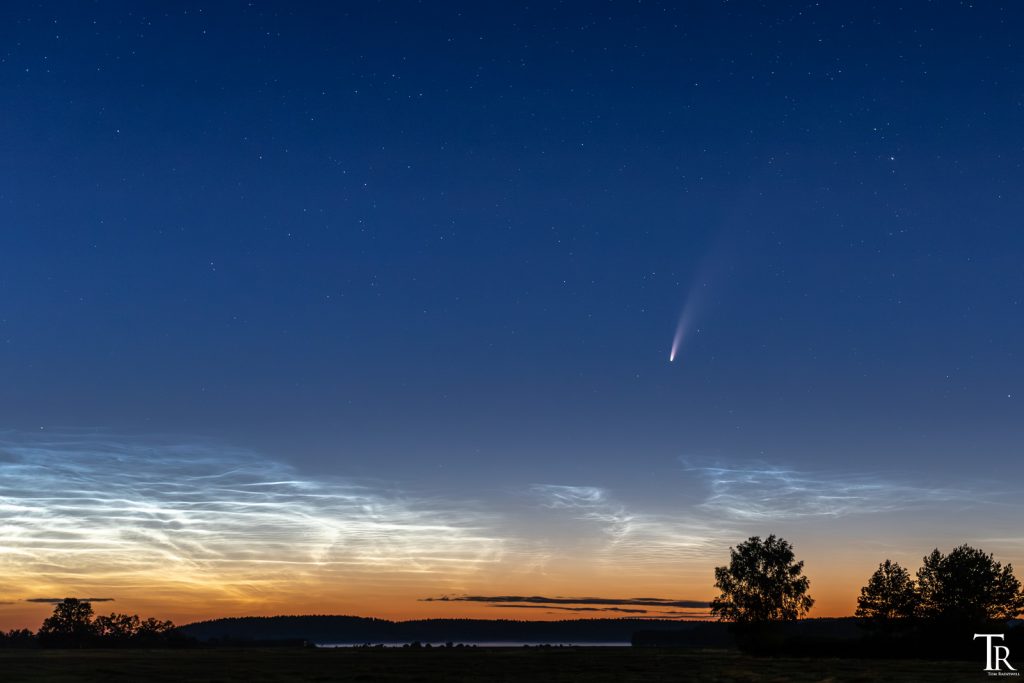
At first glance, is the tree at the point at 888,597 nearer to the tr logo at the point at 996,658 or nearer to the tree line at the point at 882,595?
the tree line at the point at 882,595

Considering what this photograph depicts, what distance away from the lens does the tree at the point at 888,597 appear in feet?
485

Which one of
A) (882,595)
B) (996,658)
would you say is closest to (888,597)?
(882,595)

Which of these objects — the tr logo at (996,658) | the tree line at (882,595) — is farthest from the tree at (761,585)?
the tr logo at (996,658)

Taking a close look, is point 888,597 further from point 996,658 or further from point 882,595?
point 996,658

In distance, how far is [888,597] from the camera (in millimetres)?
149250

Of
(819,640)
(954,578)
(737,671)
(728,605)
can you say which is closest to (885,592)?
(954,578)

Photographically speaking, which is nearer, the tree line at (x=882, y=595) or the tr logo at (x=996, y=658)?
the tr logo at (x=996, y=658)

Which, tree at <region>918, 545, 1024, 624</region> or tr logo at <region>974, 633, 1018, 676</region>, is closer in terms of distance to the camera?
tr logo at <region>974, 633, 1018, 676</region>

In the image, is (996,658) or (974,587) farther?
(974,587)

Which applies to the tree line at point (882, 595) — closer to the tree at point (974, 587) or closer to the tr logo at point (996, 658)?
the tree at point (974, 587)

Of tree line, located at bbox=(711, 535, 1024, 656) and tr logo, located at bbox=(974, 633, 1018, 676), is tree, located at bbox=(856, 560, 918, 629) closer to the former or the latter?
tree line, located at bbox=(711, 535, 1024, 656)

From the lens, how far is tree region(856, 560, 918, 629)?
147750 millimetres

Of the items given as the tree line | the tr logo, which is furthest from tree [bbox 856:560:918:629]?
the tr logo

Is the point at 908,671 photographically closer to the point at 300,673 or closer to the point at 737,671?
the point at 737,671
